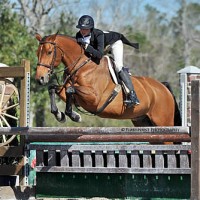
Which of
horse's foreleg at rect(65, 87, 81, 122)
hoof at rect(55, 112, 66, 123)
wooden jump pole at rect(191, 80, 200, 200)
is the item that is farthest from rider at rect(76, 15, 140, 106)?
wooden jump pole at rect(191, 80, 200, 200)

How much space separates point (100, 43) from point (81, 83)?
0.51 meters

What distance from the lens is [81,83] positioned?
7.31 meters

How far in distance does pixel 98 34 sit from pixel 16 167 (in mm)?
1769

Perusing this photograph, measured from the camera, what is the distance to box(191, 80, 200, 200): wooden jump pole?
16.4ft

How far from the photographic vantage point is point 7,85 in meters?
7.59

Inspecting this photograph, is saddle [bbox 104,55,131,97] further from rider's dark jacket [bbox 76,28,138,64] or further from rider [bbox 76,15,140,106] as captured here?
rider's dark jacket [bbox 76,28,138,64]

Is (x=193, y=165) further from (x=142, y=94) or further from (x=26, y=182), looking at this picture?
(x=142, y=94)

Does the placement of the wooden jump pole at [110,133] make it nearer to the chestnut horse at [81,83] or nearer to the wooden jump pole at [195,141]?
the wooden jump pole at [195,141]

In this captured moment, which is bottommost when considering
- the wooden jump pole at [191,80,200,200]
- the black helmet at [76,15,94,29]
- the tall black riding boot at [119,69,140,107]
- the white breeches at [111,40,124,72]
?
the wooden jump pole at [191,80,200,200]

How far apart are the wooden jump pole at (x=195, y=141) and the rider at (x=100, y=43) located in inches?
92.6

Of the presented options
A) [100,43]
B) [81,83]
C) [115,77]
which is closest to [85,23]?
[100,43]

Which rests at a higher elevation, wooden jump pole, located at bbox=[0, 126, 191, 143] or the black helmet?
the black helmet

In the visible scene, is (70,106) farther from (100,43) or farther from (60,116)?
(100,43)

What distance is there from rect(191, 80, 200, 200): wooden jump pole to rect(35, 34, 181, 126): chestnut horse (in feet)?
7.05
